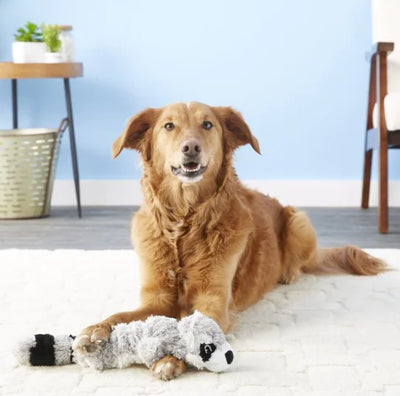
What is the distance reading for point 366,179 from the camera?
4.22 meters

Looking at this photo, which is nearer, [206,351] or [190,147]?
[206,351]

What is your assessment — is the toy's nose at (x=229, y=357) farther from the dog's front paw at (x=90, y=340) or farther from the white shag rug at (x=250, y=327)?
the dog's front paw at (x=90, y=340)

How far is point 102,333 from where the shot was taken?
1743 millimetres

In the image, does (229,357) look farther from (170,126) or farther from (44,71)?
(44,71)

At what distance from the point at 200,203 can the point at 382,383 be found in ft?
2.32

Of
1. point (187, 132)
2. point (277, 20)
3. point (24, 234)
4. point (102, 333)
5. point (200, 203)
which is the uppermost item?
point (277, 20)

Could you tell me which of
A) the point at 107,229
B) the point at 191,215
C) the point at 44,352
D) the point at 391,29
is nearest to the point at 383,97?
the point at 391,29

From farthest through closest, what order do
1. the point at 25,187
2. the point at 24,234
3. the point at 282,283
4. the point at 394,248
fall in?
the point at 25,187, the point at 24,234, the point at 394,248, the point at 282,283

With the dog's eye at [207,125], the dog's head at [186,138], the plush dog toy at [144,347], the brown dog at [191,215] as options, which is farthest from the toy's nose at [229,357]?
the dog's eye at [207,125]

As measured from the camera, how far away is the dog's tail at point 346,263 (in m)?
2.71

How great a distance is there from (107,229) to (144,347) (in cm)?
205

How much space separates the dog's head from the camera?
2012mm

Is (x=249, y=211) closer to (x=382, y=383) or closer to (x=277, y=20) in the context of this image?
(x=382, y=383)

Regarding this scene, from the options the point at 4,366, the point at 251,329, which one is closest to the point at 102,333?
the point at 4,366
